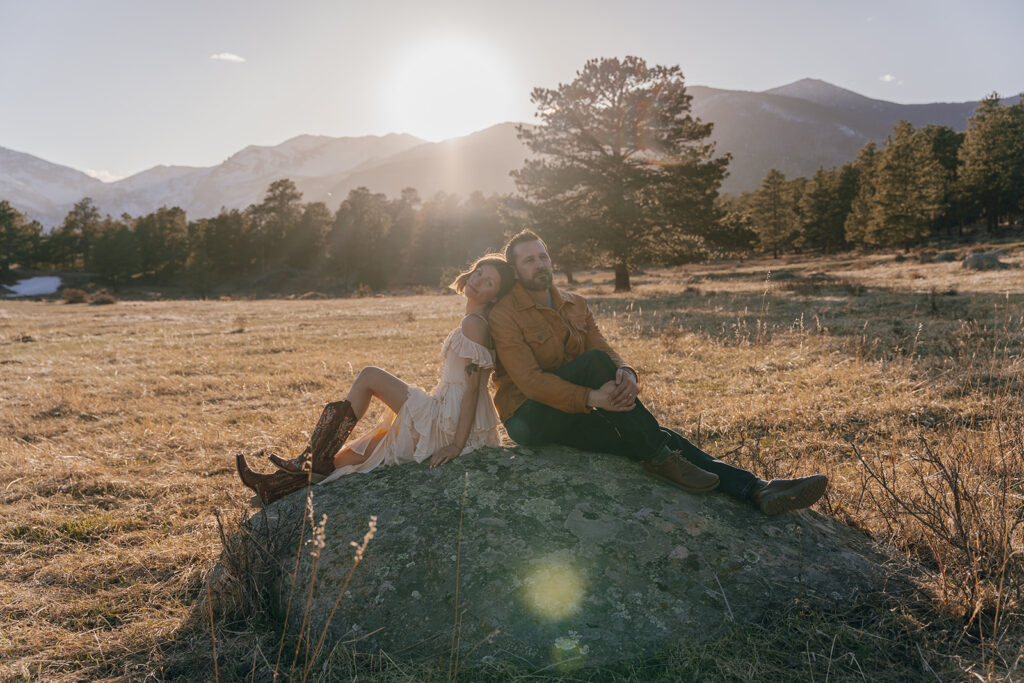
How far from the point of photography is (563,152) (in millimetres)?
26906

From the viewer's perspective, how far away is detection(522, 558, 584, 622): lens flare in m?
2.85

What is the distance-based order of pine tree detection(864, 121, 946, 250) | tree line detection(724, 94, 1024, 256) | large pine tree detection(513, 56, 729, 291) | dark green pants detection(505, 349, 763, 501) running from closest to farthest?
1. dark green pants detection(505, 349, 763, 501)
2. large pine tree detection(513, 56, 729, 291)
3. pine tree detection(864, 121, 946, 250)
4. tree line detection(724, 94, 1024, 256)

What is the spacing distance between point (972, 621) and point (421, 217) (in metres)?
72.2

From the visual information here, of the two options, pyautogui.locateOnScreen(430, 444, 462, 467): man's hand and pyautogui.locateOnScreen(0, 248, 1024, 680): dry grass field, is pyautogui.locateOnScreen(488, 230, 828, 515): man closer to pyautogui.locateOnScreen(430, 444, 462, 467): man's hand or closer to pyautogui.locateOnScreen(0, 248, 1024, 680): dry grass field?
pyautogui.locateOnScreen(430, 444, 462, 467): man's hand

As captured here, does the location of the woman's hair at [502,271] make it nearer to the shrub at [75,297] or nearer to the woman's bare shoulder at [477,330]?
the woman's bare shoulder at [477,330]

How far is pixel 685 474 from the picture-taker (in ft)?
11.7

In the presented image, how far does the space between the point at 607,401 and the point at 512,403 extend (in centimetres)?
94

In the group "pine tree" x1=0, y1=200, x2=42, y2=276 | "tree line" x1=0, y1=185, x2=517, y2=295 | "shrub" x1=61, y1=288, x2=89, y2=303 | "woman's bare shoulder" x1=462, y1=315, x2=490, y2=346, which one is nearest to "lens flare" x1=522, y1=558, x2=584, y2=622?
"woman's bare shoulder" x1=462, y1=315, x2=490, y2=346

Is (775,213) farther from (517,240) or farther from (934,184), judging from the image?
(517,240)

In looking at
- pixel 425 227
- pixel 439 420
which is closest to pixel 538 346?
pixel 439 420

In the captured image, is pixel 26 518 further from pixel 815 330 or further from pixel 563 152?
pixel 563 152

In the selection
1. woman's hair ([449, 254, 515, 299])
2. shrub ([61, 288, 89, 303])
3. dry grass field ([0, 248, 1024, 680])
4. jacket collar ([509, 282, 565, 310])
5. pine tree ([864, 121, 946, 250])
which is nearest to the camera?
dry grass field ([0, 248, 1024, 680])

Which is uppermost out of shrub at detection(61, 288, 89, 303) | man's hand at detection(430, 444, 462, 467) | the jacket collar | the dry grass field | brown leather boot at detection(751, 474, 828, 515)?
shrub at detection(61, 288, 89, 303)

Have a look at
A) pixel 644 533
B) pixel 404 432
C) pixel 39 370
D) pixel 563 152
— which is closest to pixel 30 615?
pixel 404 432
